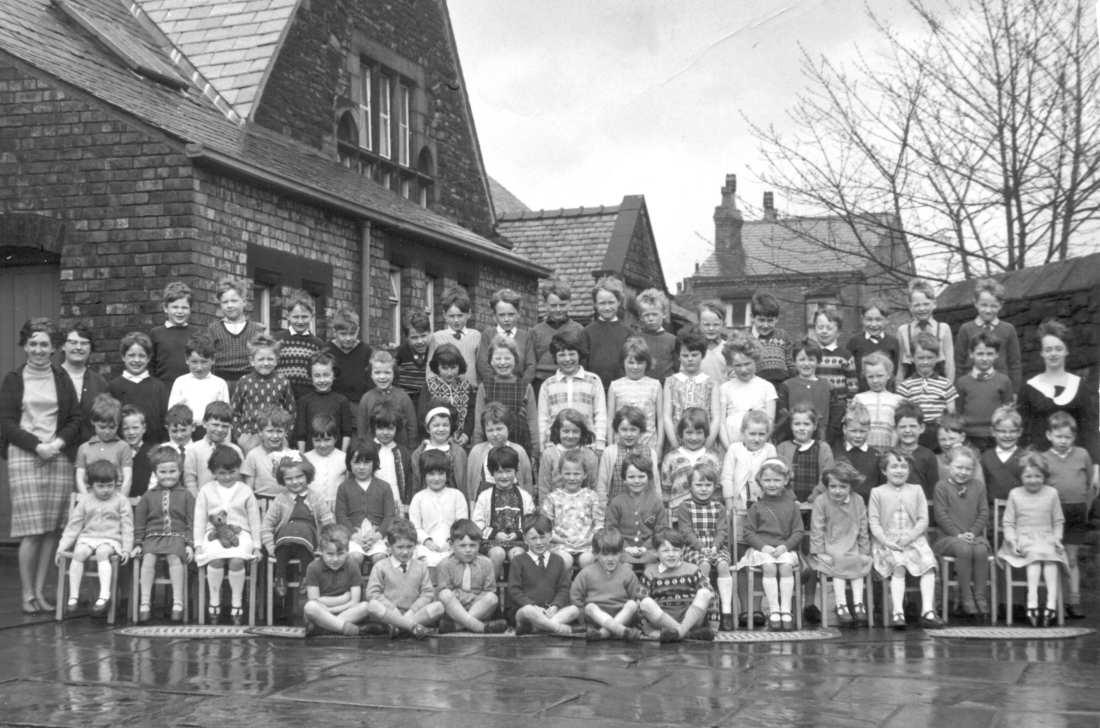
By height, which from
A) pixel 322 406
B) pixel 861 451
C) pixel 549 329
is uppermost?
pixel 549 329

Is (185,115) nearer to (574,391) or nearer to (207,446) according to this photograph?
(207,446)

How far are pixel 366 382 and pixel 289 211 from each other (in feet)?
17.5

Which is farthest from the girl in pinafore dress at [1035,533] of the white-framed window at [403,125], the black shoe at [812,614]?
the white-framed window at [403,125]

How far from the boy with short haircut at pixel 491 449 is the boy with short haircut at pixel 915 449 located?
2603mm

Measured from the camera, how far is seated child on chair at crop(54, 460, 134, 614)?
32.0ft

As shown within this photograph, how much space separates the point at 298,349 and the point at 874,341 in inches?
176

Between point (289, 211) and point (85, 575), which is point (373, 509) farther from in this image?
point (289, 211)

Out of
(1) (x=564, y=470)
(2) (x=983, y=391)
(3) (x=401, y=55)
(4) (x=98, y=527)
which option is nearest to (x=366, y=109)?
(3) (x=401, y=55)

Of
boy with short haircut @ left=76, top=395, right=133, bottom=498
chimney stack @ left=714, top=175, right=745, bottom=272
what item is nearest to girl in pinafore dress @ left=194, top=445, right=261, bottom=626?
boy with short haircut @ left=76, top=395, right=133, bottom=498

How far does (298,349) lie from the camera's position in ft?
36.8

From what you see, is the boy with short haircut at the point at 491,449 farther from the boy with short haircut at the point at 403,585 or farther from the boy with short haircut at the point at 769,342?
the boy with short haircut at the point at 769,342

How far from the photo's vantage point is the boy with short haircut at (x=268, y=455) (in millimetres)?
10164

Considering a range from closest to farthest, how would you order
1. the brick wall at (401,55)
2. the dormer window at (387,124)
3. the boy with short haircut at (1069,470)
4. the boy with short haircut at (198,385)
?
the boy with short haircut at (1069,470) → the boy with short haircut at (198,385) → the brick wall at (401,55) → the dormer window at (387,124)

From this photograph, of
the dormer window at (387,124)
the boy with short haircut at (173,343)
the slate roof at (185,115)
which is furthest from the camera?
the dormer window at (387,124)
